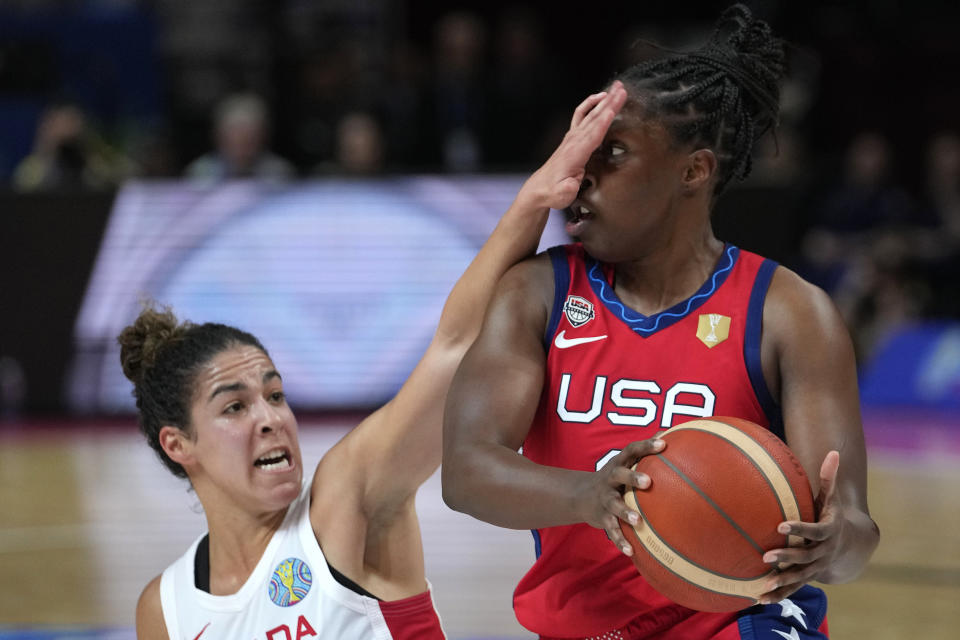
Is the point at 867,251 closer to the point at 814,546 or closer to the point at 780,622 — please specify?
the point at 780,622

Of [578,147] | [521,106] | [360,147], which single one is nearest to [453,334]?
[578,147]

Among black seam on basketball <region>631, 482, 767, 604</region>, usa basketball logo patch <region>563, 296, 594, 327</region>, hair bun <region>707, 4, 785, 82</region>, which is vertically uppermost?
hair bun <region>707, 4, 785, 82</region>

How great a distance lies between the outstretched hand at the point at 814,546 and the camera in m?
2.10

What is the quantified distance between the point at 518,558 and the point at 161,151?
650 centimetres

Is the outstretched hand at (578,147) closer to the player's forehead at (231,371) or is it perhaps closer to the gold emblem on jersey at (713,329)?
the gold emblem on jersey at (713,329)

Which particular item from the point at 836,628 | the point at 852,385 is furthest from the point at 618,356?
the point at 836,628

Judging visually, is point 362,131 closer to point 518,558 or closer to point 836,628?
point 518,558

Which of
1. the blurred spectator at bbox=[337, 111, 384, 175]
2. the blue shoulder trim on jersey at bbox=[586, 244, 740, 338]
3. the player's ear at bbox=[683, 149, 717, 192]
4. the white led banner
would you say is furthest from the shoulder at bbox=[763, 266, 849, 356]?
the blurred spectator at bbox=[337, 111, 384, 175]

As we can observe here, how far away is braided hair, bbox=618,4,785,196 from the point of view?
2539mm

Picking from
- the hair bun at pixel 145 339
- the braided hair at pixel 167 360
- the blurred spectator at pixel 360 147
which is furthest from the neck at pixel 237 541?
the blurred spectator at pixel 360 147

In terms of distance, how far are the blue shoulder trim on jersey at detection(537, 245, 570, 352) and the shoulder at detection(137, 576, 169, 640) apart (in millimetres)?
1308

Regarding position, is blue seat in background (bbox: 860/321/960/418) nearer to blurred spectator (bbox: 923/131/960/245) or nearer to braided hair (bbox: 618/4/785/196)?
blurred spectator (bbox: 923/131/960/245)

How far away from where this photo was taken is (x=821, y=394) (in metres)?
2.43

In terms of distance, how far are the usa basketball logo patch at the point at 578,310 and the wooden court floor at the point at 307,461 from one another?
1864 millimetres
